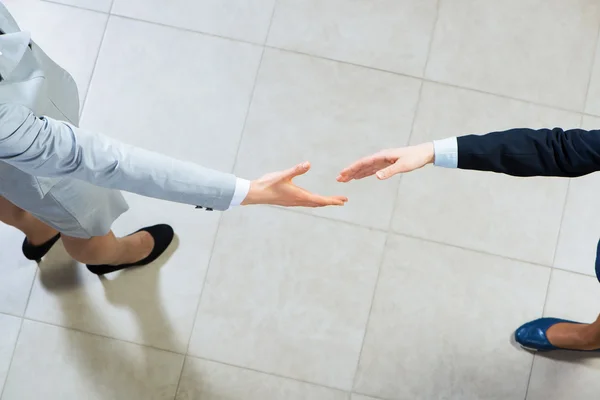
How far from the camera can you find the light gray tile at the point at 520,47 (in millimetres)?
1850

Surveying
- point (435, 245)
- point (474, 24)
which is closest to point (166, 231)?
point (435, 245)

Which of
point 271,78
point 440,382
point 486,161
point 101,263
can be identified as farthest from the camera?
point 271,78

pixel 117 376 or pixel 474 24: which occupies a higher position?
pixel 474 24

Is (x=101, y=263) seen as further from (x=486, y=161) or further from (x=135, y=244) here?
(x=486, y=161)

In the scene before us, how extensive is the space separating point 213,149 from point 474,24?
919 millimetres

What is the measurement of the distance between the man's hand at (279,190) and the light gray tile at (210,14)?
87 cm

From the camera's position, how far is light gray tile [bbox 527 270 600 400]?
174cm

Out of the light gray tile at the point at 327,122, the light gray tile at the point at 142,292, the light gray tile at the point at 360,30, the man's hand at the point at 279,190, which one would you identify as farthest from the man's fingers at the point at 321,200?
the light gray tile at the point at 360,30

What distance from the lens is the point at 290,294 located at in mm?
1777

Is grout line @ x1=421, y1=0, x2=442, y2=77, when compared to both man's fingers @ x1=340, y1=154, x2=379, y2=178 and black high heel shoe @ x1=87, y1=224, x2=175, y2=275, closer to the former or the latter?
man's fingers @ x1=340, y1=154, x2=379, y2=178

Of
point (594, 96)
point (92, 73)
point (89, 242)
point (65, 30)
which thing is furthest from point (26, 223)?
point (594, 96)

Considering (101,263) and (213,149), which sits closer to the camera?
(101,263)

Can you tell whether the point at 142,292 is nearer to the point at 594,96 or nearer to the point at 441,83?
the point at 441,83

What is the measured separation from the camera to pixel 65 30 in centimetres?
190
